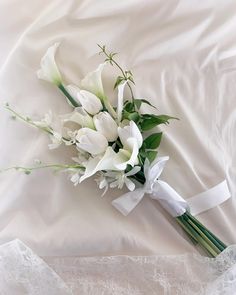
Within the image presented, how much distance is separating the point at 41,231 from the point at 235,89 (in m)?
0.54

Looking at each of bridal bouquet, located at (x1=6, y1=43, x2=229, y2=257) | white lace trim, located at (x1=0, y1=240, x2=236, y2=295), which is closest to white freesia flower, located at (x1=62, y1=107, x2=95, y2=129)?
bridal bouquet, located at (x1=6, y1=43, x2=229, y2=257)

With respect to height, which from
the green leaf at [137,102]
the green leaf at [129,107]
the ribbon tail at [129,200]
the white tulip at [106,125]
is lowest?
the ribbon tail at [129,200]

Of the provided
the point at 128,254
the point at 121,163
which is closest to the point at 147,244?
the point at 128,254

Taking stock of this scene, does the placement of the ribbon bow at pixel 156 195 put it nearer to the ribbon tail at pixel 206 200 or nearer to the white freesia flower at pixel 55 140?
the ribbon tail at pixel 206 200

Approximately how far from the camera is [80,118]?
821mm

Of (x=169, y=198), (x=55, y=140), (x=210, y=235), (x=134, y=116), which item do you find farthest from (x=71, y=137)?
(x=210, y=235)

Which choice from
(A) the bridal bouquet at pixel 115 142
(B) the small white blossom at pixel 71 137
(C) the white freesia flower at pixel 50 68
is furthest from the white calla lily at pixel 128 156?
(C) the white freesia flower at pixel 50 68

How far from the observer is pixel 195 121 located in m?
0.92

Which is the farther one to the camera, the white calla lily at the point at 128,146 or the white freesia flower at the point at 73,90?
the white freesia flower at the point at 73,90

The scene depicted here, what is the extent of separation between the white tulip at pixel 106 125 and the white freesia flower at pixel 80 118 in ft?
0.05

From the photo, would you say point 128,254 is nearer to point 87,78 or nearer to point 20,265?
point 20,265

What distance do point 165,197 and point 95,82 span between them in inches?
10.8

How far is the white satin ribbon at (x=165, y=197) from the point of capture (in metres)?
0.83

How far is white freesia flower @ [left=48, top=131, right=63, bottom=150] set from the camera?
0.82 metres
